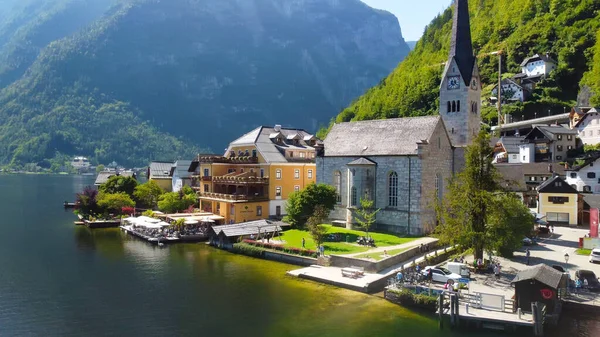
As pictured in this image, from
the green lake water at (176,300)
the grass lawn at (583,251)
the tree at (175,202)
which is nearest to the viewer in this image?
the green lake water at (176,300)

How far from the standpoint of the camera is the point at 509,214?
36.2 m

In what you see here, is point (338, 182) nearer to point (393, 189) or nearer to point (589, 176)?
point (393, 189)

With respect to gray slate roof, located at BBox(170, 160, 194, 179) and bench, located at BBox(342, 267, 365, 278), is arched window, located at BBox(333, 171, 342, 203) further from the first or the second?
gray slate roof, located at BBox(170, 160, 194, 179)

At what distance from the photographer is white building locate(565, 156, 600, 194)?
6366 centimetres

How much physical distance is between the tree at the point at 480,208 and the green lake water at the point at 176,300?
30.9ft

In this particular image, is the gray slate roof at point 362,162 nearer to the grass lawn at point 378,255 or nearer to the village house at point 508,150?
the grass lawn at point 378,255

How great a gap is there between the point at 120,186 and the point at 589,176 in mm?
74480

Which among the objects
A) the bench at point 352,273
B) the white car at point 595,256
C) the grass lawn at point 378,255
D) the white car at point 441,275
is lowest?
the bench at point 352,273

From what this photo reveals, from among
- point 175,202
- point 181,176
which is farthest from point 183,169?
point 175,202

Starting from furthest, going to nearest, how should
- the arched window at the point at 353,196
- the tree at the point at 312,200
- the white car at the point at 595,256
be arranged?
the arched window at the point at 353,196 → the tree at the point at 312,200 → the white car at the point at 595,256

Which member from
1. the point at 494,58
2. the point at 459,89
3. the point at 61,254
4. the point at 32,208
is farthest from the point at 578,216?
the point at 32,208

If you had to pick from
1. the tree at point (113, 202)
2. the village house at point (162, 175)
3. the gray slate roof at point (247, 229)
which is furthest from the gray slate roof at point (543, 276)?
the village house at point (162, 175)

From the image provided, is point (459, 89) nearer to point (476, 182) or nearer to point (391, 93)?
point (476, 182)

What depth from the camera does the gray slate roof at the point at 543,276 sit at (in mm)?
26875
